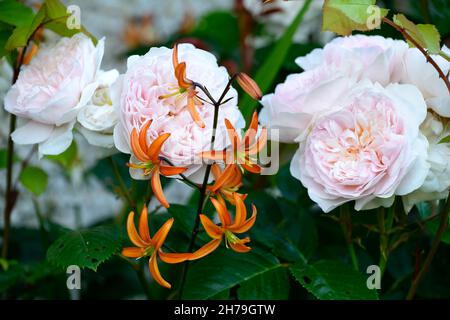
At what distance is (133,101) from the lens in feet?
1.88

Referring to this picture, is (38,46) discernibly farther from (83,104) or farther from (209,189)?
(209,189)

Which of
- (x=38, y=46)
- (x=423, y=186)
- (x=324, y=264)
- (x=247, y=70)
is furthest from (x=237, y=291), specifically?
(x=247, y=70)

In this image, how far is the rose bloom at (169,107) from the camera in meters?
0.56

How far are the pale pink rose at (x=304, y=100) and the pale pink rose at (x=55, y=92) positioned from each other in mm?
181

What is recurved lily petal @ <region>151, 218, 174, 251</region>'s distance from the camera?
534mm

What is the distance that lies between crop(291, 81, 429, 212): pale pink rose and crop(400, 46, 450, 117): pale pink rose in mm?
25

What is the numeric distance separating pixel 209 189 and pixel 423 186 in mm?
197

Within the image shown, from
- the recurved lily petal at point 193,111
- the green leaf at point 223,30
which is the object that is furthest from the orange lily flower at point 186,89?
the green leaf at point 223,30

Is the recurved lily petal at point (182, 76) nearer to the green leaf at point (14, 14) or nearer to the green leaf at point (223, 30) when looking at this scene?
the green leaf at point (14, 14)

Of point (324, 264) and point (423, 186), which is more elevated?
point (423, 186)

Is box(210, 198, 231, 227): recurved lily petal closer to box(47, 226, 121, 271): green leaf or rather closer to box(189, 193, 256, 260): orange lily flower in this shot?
box(189, 193, 256, 260): orange lily flower

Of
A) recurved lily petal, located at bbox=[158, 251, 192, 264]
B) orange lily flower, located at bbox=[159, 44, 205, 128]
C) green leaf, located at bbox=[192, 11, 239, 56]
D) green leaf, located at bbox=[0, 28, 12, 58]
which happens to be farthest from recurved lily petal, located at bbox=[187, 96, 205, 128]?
green leaf, located at bbox=[192, 11, 239, 56]

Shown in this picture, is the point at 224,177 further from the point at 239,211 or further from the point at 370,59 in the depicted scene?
the point at 370,59
